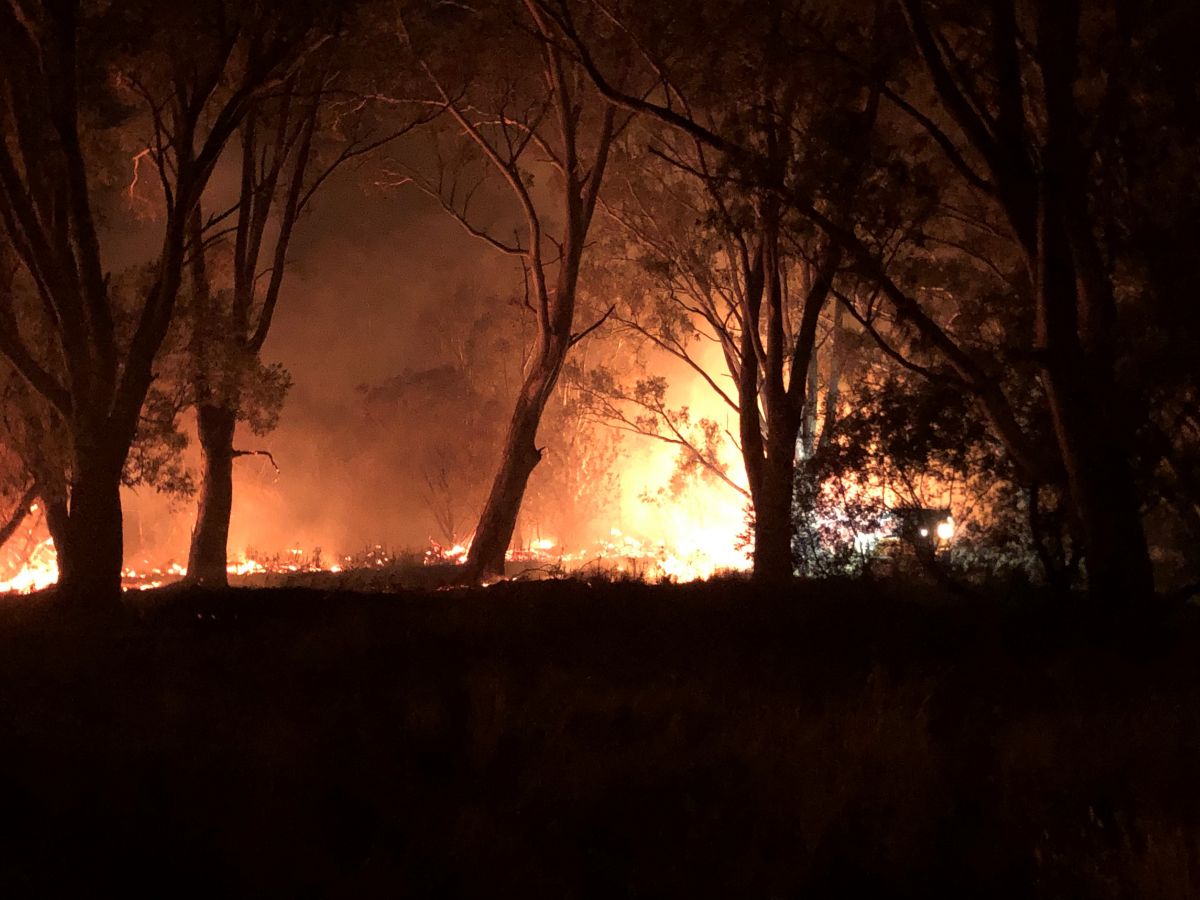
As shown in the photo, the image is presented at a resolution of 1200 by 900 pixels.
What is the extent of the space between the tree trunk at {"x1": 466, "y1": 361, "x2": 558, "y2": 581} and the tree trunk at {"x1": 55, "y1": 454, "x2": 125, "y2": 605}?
676 cm

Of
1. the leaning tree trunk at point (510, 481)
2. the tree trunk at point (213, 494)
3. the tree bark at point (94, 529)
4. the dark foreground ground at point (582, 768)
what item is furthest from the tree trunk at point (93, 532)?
the leaning tree trunk at point (510, 481)

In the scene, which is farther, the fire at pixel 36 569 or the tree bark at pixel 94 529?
the fire at pixel 36 569

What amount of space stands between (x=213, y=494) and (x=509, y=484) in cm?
437

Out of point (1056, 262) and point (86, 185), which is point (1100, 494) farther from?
point (86, 185)

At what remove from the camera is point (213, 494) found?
643 inches

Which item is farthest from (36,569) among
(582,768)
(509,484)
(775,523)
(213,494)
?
(582,768)

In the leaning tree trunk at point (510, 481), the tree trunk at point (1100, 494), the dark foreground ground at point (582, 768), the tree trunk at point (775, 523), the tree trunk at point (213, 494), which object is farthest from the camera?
the leaning tree trunk at point (510, 481)

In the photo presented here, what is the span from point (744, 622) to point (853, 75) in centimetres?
589

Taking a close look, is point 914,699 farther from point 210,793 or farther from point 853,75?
point 853,75

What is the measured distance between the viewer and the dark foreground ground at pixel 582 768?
159 inches

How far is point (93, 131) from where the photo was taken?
14391mm

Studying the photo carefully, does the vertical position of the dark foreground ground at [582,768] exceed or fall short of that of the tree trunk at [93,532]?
it falls short

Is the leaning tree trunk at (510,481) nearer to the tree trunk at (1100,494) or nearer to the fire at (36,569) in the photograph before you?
the fire at (36,569)

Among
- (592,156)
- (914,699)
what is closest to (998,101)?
(914,699)
